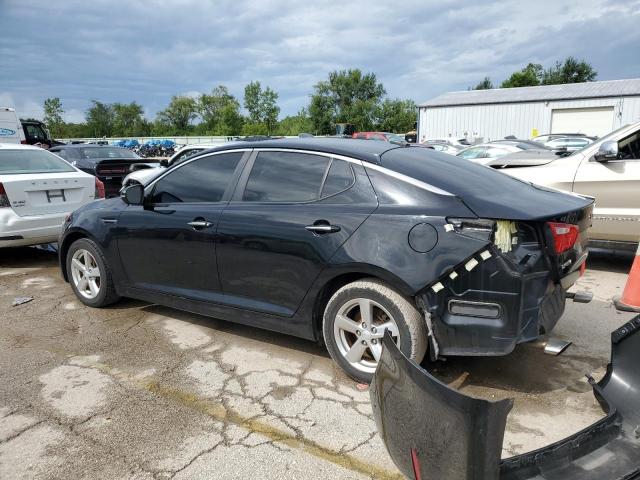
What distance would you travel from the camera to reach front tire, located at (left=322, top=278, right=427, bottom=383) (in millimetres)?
3025

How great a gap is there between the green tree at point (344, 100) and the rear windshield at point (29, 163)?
69294mm

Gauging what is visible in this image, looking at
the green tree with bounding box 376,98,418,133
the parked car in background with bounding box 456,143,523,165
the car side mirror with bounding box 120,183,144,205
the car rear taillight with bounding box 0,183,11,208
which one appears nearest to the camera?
the car side mirror with bounding box 120,183,144,205

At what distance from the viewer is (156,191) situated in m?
4.32

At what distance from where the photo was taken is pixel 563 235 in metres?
2.96

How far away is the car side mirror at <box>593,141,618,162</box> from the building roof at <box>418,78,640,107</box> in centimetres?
3171

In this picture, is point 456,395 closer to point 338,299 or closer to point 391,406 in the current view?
point 391,406

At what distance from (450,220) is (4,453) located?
2775 millimetres

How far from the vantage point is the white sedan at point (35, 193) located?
629cm

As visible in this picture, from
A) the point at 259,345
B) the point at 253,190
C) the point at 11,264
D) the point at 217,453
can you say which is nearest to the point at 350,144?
the point at 253,190

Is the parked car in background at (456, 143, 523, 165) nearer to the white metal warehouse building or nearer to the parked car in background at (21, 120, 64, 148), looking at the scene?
the parked car in background at (21, 120, 64, 148)

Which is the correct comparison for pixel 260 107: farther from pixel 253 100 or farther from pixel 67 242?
pixel 67 242

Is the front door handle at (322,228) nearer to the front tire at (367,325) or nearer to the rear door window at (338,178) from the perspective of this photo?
the rear door window at (338,178)

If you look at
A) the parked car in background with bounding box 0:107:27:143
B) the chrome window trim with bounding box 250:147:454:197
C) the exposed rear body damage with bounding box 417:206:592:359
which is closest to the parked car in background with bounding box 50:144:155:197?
the chrome window trim with bounding box 250:147:454:197

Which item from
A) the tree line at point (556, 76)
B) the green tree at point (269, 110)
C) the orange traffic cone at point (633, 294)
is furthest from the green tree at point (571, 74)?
the orange traffic cone at point (633, 294)
